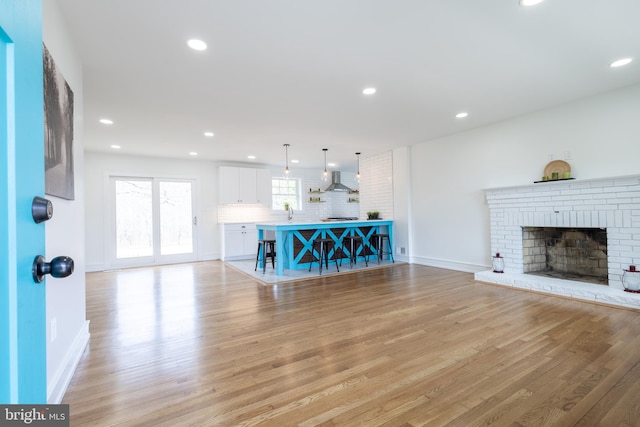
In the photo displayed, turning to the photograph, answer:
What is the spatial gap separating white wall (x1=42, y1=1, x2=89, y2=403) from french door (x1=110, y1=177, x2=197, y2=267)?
460 centimetres

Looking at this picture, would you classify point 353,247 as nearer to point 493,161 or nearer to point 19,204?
point 493,161

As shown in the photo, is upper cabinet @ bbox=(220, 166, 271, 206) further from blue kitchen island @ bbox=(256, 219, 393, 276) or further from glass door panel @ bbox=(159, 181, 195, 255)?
blue kitchen island @ bbox=(256, 219, 393, 276)

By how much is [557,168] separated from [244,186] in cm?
641

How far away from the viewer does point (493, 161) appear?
16.5 ft

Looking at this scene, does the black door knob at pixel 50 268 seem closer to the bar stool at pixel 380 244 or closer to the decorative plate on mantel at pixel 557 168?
the decorative plate on mantel at pixel 557 168

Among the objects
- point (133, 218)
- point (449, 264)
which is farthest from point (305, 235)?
point (133, 218)

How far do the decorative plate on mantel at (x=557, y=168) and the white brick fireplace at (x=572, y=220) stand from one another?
221 millimetres

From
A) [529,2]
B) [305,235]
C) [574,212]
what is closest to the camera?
[529,2]

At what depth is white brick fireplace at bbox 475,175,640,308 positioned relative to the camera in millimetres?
3531

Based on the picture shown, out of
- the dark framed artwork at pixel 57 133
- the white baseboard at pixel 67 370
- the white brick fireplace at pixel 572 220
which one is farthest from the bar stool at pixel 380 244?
the dark framed artwork at pixel 57 133

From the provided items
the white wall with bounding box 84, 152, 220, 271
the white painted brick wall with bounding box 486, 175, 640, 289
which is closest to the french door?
the white wall with bounding box 84, 152, 220, 271

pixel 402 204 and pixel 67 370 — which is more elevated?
pixel 402 204

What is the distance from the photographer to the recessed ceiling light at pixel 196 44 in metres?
2.57

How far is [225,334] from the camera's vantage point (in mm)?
2809
